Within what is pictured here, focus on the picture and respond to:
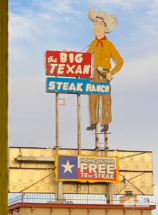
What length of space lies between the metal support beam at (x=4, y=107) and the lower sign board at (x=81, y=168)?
3077 cm

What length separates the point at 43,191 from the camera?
107 feet

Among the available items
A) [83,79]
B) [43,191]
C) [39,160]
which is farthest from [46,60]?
[43,191]

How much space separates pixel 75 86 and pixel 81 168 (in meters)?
5.66

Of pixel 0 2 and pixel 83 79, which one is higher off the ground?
pixel 83 79

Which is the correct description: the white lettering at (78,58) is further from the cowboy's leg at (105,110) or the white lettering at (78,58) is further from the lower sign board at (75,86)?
the cowboy's leg at (105,110)

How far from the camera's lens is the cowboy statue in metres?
33.5

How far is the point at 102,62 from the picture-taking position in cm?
3434

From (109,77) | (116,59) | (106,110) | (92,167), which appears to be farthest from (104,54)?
(92,167)

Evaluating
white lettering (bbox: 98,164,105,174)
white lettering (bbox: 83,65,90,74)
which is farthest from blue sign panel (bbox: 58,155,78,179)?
white lettering (bbox: 83,65,90,74)

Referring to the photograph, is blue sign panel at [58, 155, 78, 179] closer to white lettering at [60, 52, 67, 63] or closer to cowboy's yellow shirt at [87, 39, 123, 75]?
white lettering at [60, 52, 67, 63]

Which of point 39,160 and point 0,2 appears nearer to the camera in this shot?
point 0,2

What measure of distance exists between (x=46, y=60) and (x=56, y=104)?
3.13m

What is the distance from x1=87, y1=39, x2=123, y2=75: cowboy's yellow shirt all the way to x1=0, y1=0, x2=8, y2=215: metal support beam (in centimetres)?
3219

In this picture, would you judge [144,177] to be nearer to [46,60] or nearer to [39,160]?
[39,160]
